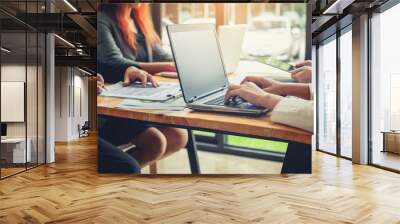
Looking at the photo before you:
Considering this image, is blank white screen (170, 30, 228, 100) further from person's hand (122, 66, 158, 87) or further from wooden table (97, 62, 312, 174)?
person's hand (122, 66, 158, 87)

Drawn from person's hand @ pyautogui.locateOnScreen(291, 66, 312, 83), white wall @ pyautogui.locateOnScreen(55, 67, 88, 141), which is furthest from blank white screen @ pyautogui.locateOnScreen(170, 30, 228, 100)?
white wall @ pyautogui.locateOnScreen(55, 67, 88, 141)

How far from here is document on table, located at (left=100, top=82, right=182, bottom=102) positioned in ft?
20.7

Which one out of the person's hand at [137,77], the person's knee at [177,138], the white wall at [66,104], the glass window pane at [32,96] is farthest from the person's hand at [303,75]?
the white wall at [66,104]

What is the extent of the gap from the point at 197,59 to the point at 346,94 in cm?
467

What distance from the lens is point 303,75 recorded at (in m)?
6.37

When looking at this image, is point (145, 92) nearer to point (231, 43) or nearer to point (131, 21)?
point (131, 21)

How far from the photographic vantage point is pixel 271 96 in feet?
20.7

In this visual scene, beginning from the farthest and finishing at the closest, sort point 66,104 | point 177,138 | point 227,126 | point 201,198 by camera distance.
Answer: point 66,104 < point 177,138 < point 227,126 < point 201,198

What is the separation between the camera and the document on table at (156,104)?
6.26m

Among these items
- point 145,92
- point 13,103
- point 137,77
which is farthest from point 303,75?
point 13,103

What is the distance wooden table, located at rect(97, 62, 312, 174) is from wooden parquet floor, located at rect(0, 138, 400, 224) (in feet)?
1.09

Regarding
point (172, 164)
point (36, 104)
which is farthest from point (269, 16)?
point (36, 104)

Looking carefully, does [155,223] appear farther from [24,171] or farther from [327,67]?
[327,67]

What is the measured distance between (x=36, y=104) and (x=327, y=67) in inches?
292
